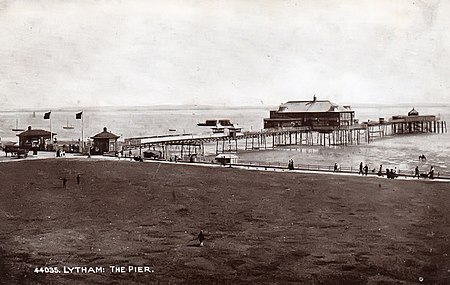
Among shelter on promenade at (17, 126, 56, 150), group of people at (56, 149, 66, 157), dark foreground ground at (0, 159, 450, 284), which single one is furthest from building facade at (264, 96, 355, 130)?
dark foreground ground at (0, 159, 450, 284)

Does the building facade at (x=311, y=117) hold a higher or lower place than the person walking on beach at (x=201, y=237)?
higher

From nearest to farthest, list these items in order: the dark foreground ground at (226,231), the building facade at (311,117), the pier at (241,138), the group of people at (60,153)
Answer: the dark foreground ground at (226,231)
the group of people at (60,153)
the pier at (241,138)
the building facade at (311,117)

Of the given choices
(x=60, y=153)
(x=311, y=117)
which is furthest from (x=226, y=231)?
(x=311, y=117)

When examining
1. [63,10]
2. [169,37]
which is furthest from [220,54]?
[63,10]

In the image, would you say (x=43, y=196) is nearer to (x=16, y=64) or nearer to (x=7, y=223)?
(x=7, y=223)

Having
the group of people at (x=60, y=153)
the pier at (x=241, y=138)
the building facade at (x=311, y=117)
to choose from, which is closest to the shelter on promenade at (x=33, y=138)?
the group of people at (x=60, y=153)

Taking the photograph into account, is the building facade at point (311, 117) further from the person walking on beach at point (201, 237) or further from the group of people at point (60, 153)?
the person walking on beach at point (201, 237)

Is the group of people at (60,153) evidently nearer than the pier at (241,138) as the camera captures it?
Yes

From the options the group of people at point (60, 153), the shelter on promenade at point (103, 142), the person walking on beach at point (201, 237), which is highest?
the shelter on promenade at point (103, 142)
